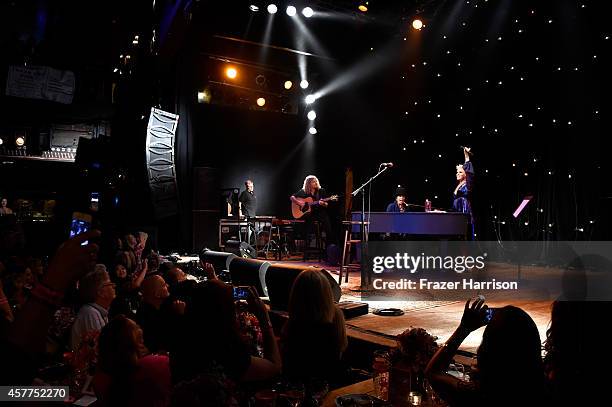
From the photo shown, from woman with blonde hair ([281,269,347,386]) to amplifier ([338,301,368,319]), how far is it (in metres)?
2.11

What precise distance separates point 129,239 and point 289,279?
269 cm

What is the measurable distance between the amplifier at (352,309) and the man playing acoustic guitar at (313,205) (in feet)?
12.8

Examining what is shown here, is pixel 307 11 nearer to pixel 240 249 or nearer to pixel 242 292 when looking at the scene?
pixel 240 249

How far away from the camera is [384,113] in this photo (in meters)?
13.3

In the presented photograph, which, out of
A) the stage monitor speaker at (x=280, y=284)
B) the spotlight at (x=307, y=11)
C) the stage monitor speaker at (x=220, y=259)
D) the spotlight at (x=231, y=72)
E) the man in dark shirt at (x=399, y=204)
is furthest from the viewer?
the spotlight at (x=231, y=72)

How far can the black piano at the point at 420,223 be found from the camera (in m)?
7.44

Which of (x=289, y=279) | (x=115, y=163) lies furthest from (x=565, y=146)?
(x=115, y=163)

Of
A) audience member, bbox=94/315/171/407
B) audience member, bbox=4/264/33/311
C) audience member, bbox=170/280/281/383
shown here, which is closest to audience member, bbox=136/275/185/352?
audience member, bbox=94/315/171/407

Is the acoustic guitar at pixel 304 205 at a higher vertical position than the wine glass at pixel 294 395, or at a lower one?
higher

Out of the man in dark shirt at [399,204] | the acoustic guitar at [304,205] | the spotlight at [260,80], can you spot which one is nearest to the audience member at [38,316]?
the acoustic guitar at [304,205]

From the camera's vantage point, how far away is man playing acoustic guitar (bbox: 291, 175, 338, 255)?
29.9ft

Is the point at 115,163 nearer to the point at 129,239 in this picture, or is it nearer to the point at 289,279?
the point at 129,239

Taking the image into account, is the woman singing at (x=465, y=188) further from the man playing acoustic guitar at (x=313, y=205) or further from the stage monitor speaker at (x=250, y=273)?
the stage monitor speaker at (x=250, y=273)

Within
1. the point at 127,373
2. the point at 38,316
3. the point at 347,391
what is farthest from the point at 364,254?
the point at 38,316
